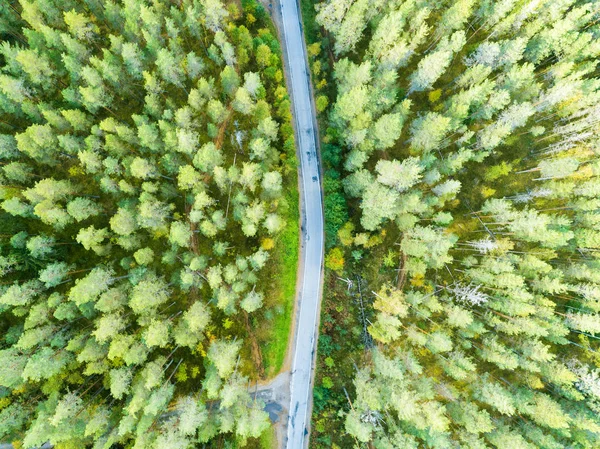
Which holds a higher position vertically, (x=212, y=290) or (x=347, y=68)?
(x=347, y=68)

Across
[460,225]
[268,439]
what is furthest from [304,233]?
[268,439]

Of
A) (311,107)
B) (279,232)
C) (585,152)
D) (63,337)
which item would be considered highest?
(311,107)

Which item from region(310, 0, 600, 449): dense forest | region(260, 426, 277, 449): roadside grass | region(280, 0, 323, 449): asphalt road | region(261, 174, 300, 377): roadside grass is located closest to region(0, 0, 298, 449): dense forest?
region(261, 174, 300, 377): roadside grass

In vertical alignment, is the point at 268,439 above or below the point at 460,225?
below

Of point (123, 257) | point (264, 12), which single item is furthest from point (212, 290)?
point (264, 12)

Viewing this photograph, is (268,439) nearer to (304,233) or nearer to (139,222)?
(304,233)

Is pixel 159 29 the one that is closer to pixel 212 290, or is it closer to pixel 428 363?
pixel 212 290
